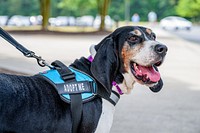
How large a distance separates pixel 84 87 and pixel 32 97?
505mm

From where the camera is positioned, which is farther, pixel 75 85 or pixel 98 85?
pixel 98 85

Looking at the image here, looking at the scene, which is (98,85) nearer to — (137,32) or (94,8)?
(137,32)

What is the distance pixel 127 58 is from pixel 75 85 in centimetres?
55

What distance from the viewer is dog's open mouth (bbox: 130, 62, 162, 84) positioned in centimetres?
433

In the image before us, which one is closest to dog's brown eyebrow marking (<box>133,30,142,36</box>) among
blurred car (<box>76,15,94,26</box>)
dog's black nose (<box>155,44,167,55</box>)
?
dog's black nose (<box>155,44,167,55</box>)

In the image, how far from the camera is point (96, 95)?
4.16 m

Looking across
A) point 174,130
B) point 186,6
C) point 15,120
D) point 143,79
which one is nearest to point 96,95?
point 143,79

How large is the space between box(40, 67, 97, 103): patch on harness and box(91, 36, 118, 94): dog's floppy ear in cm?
9

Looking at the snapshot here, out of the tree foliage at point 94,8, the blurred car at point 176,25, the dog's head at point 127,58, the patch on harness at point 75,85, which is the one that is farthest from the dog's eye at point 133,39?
the tree foliage at point 94,8

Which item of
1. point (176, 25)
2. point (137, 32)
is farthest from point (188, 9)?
point (137, 32)

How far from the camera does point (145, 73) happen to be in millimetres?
4391

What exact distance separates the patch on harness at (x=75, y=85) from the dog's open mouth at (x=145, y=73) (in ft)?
1.33

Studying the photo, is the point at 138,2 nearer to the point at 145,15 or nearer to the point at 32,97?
the point at 145,15

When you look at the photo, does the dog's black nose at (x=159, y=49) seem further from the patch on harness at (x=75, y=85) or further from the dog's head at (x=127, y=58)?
the patch on harness at (x=75, y=85)
